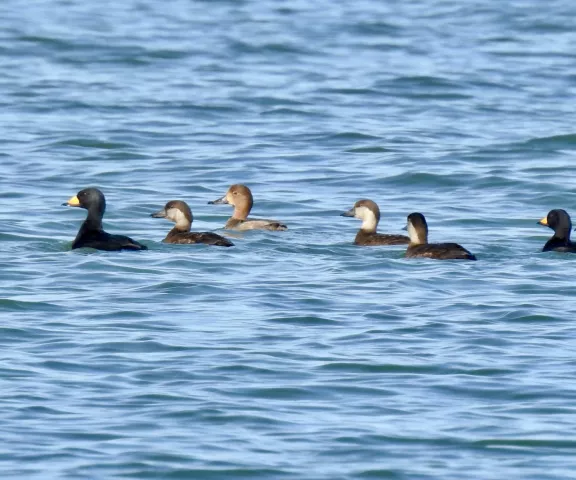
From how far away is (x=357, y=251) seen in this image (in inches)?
592

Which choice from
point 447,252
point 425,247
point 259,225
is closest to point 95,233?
point 259,225

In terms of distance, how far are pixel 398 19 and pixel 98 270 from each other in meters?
25.8

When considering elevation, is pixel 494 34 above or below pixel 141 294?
above

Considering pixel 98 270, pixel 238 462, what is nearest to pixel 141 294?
pixel 98 270

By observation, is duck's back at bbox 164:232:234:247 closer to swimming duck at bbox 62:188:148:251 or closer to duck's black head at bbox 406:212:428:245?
swimming duck at bbox 62:188:148:251

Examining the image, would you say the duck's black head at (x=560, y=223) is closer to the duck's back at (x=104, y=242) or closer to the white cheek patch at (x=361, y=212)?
the white cheek patch at (x=361, y=212)

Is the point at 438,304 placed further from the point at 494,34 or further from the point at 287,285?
the point at 494,34

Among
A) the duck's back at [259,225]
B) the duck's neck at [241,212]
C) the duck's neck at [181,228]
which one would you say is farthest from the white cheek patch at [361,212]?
the duck's neck at [181,228]

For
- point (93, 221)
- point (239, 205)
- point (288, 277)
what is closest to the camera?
point (288, 277)

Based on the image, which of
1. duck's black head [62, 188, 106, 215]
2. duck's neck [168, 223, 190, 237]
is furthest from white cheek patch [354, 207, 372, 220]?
duck's black head [62, 188, 106, 215]

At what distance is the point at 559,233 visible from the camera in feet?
→ 49.1

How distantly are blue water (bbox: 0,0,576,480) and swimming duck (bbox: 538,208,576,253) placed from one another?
259 millimetres

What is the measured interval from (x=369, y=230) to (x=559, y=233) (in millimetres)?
1929

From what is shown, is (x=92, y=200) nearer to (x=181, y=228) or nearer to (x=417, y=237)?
(x=181, y=228)
